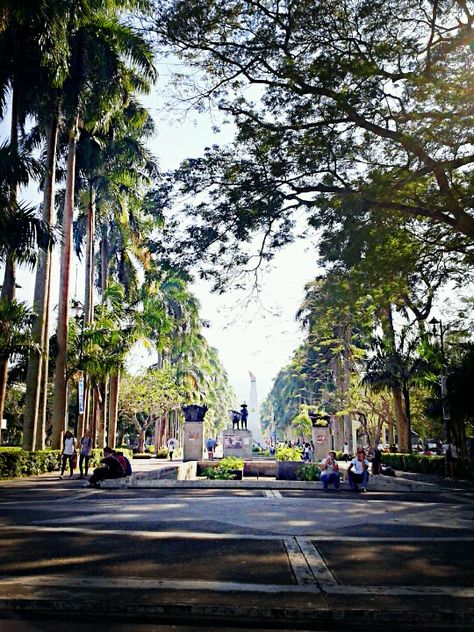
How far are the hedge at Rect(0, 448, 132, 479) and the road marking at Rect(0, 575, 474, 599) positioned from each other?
14058 mm

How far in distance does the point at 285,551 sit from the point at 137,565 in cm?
190

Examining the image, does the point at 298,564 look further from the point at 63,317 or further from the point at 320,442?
the point at 320,442

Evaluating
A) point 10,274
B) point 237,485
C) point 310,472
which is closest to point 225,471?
point 310,472

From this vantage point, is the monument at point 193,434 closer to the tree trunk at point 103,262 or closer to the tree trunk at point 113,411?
the tree trunk at point 113,411

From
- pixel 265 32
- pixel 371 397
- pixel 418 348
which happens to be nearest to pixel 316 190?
pixel 265 32

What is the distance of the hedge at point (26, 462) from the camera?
19.0m

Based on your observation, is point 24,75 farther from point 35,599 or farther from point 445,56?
point 35,599

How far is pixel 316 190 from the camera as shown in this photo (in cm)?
1446

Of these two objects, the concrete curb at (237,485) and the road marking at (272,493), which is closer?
the road marking at (272,493)

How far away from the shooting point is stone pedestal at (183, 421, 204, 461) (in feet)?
113

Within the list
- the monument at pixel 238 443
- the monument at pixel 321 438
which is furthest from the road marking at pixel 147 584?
the monument at pixel 238 443

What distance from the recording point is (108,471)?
16469 millimetres

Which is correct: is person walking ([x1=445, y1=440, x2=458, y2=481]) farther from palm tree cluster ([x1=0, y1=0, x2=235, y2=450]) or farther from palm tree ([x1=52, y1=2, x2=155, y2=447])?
palm tree ([x1=52, y1=2, x2=155, y2=447])

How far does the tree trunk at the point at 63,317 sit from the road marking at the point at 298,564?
17748 millimetres
